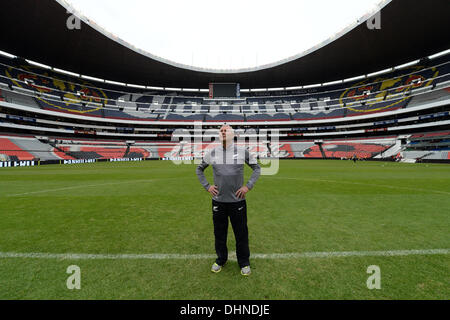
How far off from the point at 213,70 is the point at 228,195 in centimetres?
5097

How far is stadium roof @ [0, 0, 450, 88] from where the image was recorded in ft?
81.7

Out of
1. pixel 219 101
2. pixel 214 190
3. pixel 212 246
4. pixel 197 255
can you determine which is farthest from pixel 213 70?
pixel 197 255

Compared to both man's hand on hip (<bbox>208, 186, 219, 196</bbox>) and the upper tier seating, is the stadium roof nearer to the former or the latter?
the upper tier seating

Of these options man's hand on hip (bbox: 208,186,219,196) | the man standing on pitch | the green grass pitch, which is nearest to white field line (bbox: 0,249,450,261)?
the green grass pitch

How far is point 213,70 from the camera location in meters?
48.2

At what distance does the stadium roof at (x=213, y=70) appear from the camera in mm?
24891

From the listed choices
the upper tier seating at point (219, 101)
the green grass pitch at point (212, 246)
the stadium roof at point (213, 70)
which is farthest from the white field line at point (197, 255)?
the upper tier seating at point (219, 101)

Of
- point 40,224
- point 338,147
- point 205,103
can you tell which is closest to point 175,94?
point 205,103

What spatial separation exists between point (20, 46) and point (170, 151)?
3013cm

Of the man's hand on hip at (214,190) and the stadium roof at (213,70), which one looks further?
the stadium roof at (213,70)

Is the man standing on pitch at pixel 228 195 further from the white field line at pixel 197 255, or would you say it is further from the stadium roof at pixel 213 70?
the stadium roof at pixel 213 70

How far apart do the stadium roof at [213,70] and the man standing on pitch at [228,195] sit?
33.7 meters

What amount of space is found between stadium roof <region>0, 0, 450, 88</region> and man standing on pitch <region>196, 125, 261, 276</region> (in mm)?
33698
